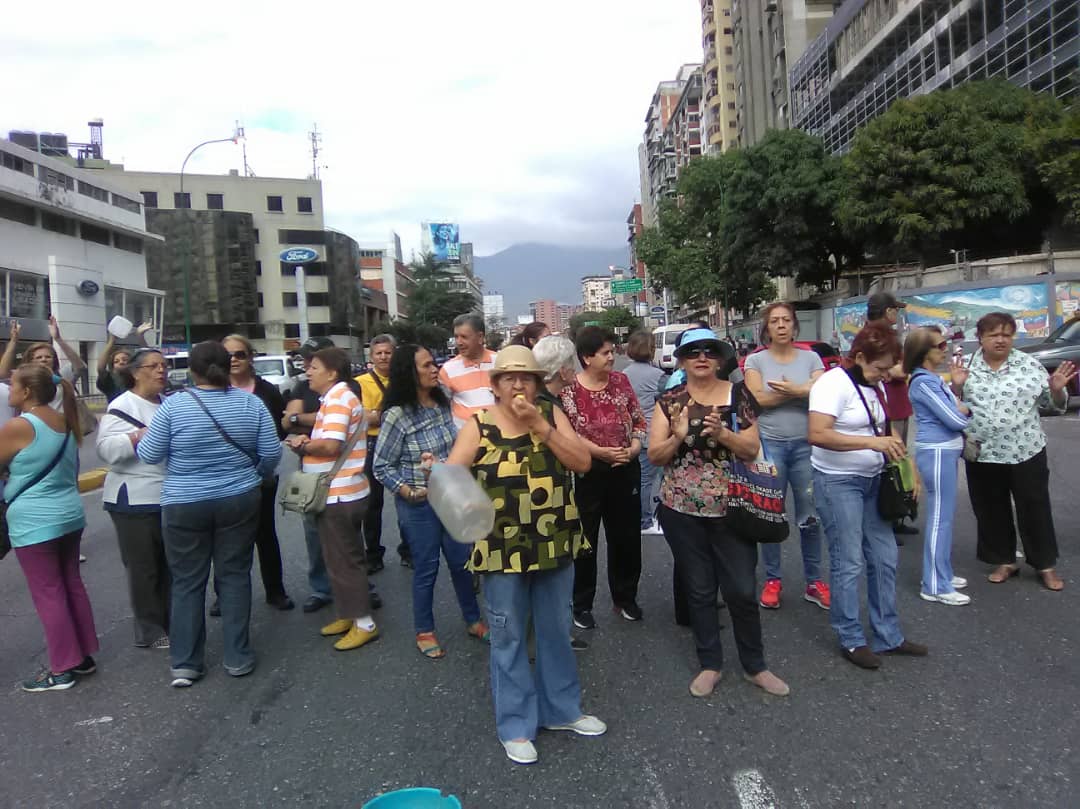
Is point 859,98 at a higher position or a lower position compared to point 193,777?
higher

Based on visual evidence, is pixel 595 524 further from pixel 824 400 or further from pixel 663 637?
pixel 824 400

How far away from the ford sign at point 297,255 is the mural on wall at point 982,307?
52.7 m

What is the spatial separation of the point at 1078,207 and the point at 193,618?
28.1 metres

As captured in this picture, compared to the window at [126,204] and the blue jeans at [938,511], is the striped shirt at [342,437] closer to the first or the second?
the blue jeans at [938,511]

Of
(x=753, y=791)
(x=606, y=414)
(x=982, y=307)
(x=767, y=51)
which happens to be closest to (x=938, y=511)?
(x=606, y=414)

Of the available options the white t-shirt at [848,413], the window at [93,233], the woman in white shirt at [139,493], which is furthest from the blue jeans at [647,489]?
the window at [93,233]

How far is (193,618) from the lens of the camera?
4.04 meters

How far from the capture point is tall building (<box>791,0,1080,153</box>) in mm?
26516

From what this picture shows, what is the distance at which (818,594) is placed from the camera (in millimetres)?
4867

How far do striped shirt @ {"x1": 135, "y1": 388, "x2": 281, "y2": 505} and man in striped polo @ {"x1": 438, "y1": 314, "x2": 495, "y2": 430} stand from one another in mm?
1353

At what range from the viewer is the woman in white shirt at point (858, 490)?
12.8 ft

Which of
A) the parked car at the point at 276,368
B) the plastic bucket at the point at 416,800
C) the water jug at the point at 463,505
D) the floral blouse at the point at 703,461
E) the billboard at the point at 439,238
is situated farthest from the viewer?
the billboard at the point at 439,238

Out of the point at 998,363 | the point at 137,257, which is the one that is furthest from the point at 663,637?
the point at 137,257

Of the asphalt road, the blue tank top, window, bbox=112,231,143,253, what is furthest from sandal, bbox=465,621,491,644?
window, bbox=112,231,143,253
